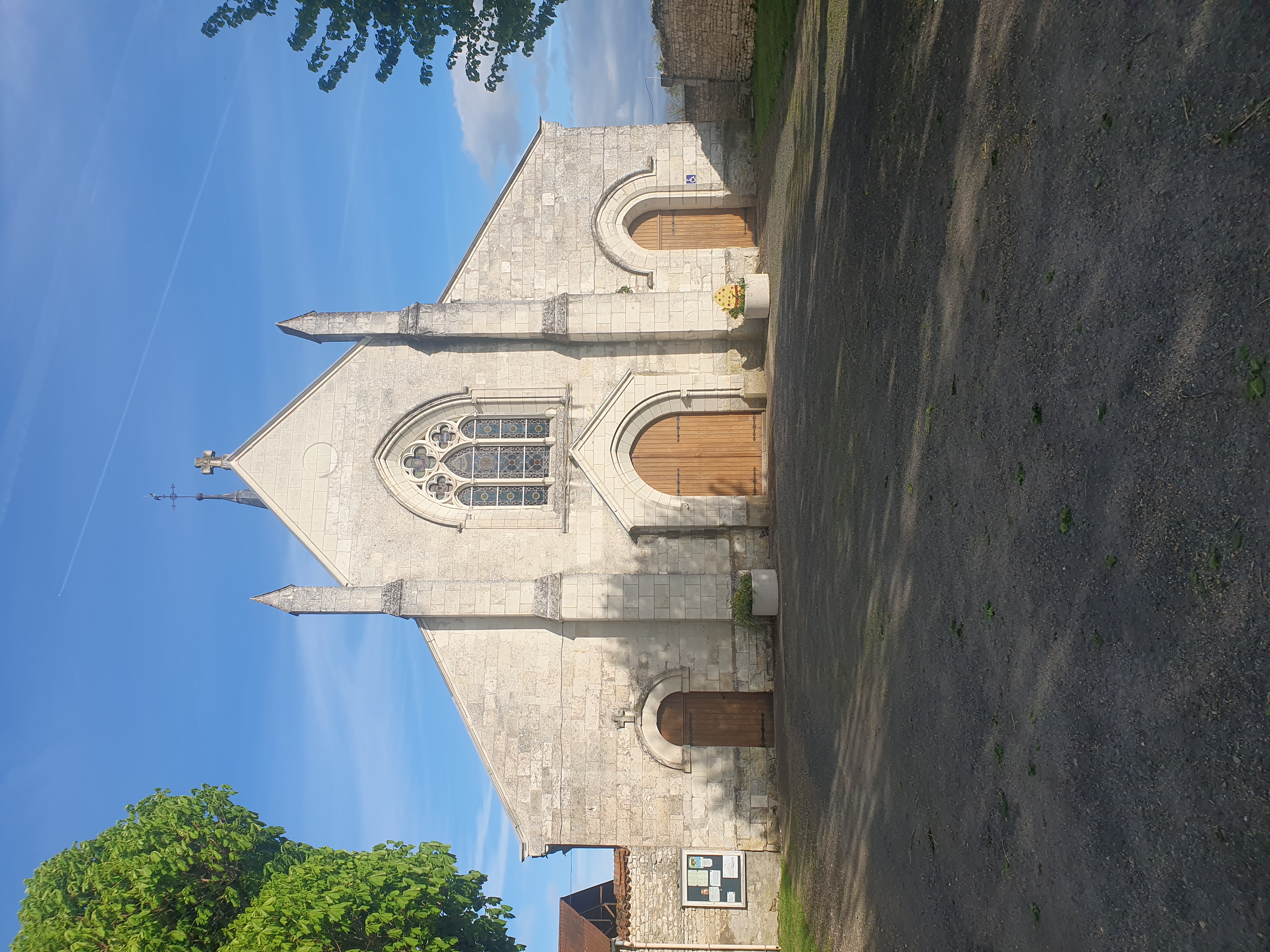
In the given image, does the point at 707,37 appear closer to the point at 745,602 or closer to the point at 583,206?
the point at 583,206

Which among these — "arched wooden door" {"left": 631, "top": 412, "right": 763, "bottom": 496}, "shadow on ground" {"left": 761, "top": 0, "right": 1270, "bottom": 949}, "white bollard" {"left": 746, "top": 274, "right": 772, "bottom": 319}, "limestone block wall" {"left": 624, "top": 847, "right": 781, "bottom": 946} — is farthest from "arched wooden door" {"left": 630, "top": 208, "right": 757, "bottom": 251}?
"limestone block wall" {"left": 624, "top": 847, "right": 781, "bottom": 946}

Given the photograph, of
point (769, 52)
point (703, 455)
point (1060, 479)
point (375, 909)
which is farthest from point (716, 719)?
point (769, 52)

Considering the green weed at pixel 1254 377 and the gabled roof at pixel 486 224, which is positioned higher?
the gabled roof at pixel 486 224

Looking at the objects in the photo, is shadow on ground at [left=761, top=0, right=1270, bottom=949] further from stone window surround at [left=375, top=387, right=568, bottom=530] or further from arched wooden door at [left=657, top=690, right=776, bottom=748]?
stone window surround at [left=375, top=387, right=568, bottom=530]

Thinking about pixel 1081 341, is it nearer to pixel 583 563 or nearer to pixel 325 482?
pixel 583 563

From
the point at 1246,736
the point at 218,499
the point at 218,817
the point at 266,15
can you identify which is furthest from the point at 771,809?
the point at 266,15

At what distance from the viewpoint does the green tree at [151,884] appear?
11906 millimetres

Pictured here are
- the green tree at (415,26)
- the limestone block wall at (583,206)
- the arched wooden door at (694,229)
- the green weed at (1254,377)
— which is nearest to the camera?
the green weed at (1254,377)

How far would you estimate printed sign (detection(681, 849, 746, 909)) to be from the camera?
14344 millimetres

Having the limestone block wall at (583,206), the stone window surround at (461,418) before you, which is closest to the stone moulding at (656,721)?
the stone window surround at (461,418)

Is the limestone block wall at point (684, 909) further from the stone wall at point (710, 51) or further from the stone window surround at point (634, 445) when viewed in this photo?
the stone wall at point (710, 51)

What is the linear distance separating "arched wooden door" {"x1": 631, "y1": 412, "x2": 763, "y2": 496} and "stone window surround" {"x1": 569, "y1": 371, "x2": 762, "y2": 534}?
0.18 m

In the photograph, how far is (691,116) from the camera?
16688 millimetres

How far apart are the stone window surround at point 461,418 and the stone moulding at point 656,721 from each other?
11.5 ft
